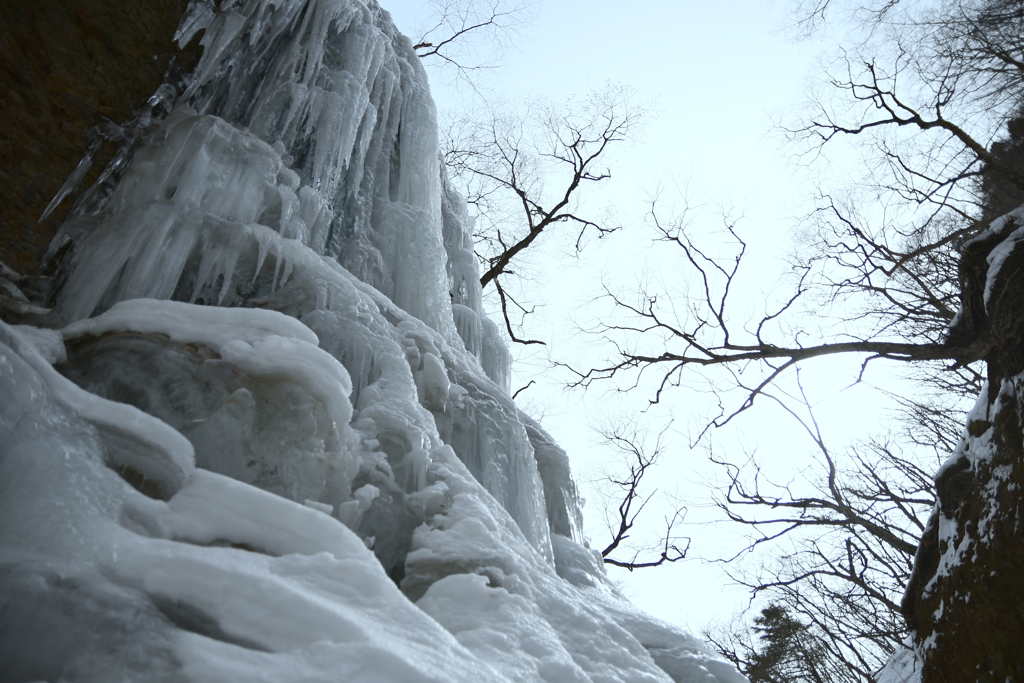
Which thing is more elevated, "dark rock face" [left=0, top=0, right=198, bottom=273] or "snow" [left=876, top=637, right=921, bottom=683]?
"dark rock face" [left=0, top=0, right=198, bottom=273]

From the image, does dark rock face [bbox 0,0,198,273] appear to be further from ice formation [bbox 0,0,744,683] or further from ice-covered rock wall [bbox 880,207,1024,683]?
ice-covered rock wall [bbox 880,207,1024,683]

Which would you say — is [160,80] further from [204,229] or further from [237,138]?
[204,229]

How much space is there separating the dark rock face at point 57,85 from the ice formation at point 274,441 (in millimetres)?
176

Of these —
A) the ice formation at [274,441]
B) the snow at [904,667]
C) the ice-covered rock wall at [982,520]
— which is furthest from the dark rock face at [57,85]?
the snow at [904,667]

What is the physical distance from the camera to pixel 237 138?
12.6ft

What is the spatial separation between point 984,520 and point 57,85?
18.8 feet

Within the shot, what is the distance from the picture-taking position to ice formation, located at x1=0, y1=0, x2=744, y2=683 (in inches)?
54.4

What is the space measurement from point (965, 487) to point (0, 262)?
5.77 m

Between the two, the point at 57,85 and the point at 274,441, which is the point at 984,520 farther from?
the point at 57,85

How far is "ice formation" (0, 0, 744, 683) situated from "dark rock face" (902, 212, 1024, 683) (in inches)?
73.0

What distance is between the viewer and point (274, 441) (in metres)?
2.23

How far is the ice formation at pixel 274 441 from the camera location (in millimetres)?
1382

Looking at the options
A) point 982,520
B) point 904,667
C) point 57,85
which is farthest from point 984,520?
point 57,85

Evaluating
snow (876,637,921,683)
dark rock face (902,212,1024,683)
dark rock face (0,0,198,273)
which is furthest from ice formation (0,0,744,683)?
snow (876,637,921,683)
